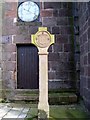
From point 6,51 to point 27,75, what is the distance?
3.23 ft

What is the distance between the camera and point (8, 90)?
23.5 feet

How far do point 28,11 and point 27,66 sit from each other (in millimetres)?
1710

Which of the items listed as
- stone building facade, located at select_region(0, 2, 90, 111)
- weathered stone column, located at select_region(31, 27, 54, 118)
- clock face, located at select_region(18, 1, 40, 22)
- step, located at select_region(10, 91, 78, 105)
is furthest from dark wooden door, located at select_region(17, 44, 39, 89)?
weathered stone column, located at select_region(31, 27, 54, 118)

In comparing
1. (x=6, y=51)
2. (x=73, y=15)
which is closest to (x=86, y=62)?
(x=73, y=15)

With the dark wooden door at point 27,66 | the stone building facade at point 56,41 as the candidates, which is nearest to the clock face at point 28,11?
the stone building facade at point 56,41

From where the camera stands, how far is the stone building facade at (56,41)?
7156 mm

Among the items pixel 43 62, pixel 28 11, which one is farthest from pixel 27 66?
pixel 43 62

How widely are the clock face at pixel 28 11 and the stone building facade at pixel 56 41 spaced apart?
140 millimetres

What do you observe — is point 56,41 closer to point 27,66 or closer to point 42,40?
point 27,66

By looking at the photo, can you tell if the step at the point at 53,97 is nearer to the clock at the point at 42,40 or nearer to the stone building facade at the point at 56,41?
the stone building facade at the point at 56,41

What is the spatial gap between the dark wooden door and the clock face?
90 centimetres

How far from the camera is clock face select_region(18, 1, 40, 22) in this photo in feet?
24.0

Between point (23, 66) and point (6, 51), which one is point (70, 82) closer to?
point (23, 66)

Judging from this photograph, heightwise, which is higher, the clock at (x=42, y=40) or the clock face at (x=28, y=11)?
the clock face at (x=28, y=11)
